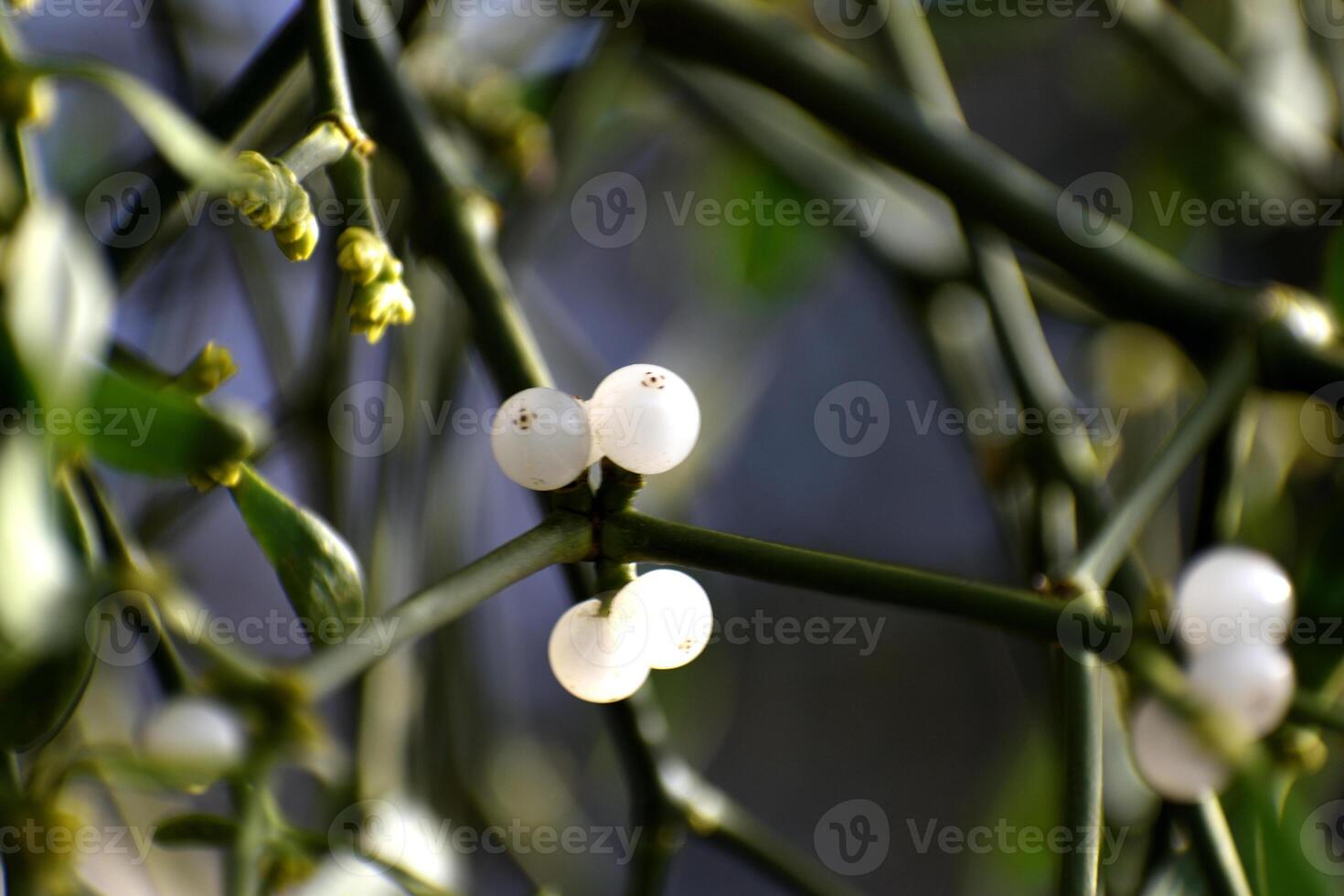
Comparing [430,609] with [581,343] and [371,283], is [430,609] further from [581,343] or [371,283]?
[581,343]

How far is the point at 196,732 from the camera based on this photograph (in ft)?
1.05

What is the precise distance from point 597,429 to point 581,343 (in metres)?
0.60

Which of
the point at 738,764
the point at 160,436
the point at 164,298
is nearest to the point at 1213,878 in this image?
the point at 160,436

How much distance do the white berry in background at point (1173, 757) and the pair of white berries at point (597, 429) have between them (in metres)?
0.17

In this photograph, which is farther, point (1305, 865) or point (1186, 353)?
point (1186, 353)

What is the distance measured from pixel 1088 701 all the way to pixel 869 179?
19.3 inches

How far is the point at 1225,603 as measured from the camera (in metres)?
0.38

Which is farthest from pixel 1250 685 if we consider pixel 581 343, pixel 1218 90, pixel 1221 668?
pixel 581 343

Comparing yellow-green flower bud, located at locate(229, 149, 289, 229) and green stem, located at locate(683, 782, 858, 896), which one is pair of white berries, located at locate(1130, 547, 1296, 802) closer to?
green stem, located at locate(683, 782, 858, 896)

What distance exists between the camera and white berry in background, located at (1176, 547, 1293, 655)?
1.25 feet

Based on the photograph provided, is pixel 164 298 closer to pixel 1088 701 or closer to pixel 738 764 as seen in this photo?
pixel 1088 701

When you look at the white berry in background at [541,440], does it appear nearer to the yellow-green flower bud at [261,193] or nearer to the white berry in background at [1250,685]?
the yellow-green flower bud at [261,193]

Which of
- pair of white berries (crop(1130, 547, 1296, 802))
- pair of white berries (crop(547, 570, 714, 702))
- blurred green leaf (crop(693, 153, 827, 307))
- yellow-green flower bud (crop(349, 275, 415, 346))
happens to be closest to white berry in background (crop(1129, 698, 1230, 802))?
pair of white berries (crop(1130, 547, 1296, 802))

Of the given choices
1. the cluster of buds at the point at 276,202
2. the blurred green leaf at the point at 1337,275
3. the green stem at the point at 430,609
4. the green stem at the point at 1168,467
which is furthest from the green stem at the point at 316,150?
the blurred green leaf at the point at 1337,275
